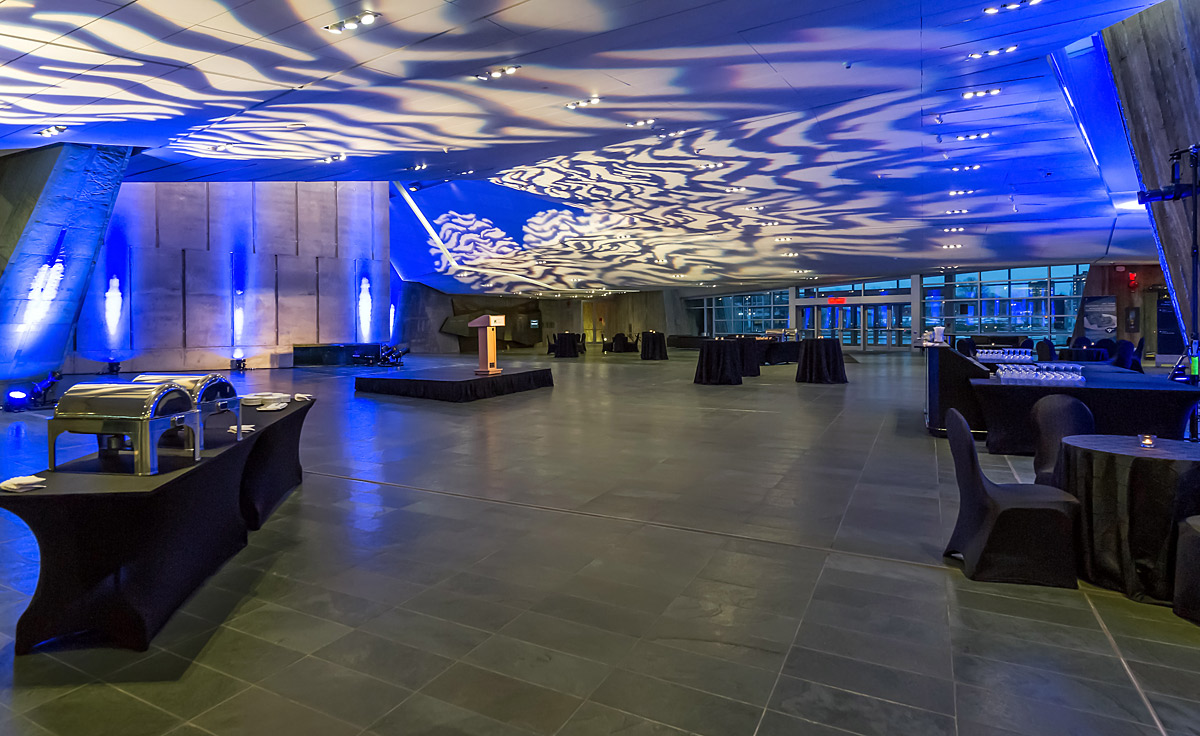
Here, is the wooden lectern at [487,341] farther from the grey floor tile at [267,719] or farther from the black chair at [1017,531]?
the grey floor tile at [267,719]

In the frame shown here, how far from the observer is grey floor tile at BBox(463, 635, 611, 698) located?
7.53 ft

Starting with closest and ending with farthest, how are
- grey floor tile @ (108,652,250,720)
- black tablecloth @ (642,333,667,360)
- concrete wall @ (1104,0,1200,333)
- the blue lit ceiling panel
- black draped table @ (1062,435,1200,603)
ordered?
grey floor tile @ (108,652,250,720) → black draped table @ (1062,435,1200,603) → the blue lit ceiling panel → concrete wall @ (1104,0,1200,333) → black tablecloth @ (642,333,667,360)

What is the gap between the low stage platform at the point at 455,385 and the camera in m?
11.1

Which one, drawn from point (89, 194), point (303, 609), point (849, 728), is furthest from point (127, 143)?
point (849, 728)

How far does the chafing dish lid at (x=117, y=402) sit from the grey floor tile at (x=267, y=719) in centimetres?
122

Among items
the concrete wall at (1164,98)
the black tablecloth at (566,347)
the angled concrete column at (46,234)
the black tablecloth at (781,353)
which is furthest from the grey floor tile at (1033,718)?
the black tablecloth at (566,347)

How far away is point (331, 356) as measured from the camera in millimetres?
21703

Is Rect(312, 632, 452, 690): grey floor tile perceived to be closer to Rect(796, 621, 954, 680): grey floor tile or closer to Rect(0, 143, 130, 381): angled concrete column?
Rect(796, 621, 954, 680): grey floor tile

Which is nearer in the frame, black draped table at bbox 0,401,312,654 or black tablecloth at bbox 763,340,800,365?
black draped table at bbox 0,401,312,654

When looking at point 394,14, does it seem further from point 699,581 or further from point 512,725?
point 512,725

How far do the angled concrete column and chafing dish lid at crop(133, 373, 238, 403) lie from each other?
7.88 metres

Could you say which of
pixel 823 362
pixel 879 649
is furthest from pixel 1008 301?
pixel 879 649

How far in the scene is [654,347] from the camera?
23.4 meters

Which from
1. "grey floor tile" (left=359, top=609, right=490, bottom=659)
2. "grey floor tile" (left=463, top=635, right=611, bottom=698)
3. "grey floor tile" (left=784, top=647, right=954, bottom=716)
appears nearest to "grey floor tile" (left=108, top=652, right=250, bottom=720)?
"grey floor tile" (left=359, top=609, right=490, bottom=659)
